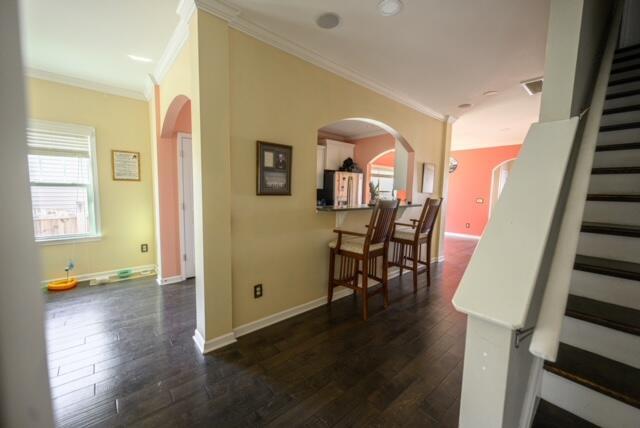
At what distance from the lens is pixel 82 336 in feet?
7.07

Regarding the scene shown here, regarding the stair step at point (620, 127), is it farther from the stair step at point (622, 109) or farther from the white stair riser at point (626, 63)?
the white stair riser at point (626, 63)

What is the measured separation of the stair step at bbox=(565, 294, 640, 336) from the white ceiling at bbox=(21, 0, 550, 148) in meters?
1.99

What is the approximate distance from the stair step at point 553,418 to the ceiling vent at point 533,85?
3202 mm

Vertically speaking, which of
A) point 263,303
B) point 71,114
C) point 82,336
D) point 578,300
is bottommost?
point 82,336

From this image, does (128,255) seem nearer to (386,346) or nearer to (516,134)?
(386,346)

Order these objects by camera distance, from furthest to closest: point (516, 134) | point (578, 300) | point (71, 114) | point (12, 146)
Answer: point (516, 134) → point (71, 114) → point (578, 300) → point (12, 146)

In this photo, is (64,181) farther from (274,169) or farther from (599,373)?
(599,373)

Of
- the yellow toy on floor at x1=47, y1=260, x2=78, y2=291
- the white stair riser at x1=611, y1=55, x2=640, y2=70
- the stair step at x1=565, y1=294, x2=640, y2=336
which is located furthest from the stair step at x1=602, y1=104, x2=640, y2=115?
the yellow toy on floor at x1=47, y1=260, x2=78, y2=291

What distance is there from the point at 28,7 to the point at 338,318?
11.6 ft

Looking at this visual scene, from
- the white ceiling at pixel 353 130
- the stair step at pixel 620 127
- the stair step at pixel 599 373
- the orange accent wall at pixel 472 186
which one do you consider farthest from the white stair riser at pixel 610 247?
the orange accent wall at pixel 472 186

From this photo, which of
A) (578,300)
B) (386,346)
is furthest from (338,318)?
(578,300)

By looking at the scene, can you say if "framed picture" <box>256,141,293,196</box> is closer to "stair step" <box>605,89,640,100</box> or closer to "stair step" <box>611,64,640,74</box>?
"stair step" <box>605,89,640,100</box>

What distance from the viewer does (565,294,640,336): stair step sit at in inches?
44.8

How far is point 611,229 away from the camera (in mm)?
1445
